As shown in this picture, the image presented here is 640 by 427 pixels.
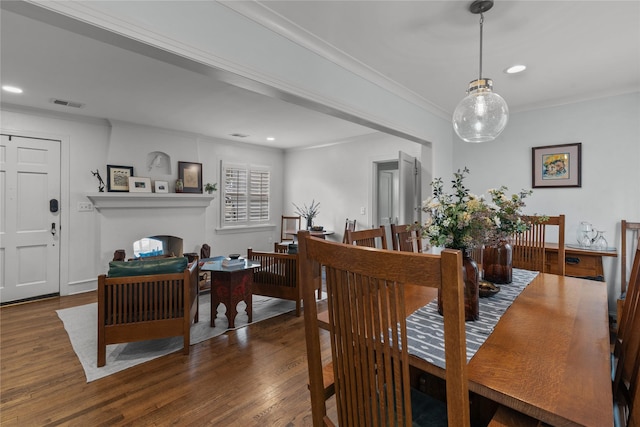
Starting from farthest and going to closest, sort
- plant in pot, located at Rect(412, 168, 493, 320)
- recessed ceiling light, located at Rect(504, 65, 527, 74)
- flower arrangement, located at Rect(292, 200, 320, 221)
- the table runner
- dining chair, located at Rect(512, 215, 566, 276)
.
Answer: flower arrangement, located at Rect(292, 200, 320, 221) < recessed ceiling light, located at Rect(504, 65, 527, 74) < dining chair, located at Rect(512, 215, 566, 276) < plant in pot, located at Rect(412, 168, 493, 320) < the table runner

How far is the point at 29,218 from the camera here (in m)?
3.94

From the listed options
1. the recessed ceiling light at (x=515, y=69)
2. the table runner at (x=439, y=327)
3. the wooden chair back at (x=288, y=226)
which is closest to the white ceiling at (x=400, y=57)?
the recessed ceiling light at (x=515, y=69)

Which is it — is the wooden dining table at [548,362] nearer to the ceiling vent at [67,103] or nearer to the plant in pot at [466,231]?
the plant in pot at [466,231]

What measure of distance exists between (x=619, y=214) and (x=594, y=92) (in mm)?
1348

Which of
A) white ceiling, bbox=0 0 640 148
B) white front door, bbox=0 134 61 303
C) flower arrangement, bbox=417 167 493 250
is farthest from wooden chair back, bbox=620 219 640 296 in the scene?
white front door, bbox=0 134 61 303

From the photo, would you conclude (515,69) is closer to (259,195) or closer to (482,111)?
(482,111)

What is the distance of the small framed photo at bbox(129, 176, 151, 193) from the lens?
460cm

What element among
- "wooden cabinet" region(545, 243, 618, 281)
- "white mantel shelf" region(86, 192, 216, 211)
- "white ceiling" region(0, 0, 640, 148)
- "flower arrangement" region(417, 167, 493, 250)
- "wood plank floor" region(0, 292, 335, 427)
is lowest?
"wood plank floor" region(0, 292, 335, 427)

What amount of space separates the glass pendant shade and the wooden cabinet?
203 centimetres

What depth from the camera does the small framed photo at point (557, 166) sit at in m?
3.46

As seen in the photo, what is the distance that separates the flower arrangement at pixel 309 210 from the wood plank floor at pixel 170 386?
3.15m

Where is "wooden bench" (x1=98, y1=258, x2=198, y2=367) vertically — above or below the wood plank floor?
above

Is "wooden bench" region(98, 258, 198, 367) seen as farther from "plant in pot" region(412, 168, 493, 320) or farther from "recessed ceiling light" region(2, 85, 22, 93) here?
→ "recessed ceiling light" region(2, 85, 22, 93)

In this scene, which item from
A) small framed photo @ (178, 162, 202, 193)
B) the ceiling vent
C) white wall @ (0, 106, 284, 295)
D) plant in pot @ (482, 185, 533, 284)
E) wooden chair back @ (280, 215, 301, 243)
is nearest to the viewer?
plant in pot @ (482, 185, 533, 284)
